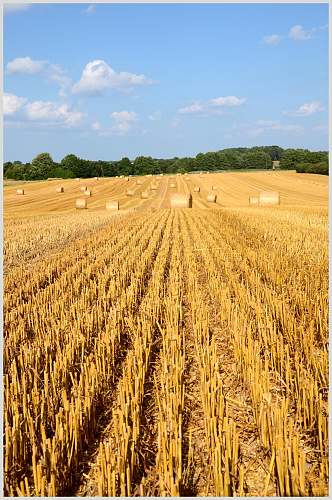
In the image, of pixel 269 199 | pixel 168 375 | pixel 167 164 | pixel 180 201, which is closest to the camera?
pixel 168 375

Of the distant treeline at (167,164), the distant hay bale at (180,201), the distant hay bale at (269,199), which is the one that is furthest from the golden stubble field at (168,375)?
the distant treeline at (167,164)

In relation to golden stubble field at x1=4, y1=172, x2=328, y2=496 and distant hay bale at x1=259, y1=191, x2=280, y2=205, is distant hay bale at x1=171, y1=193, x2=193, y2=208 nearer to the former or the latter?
distant hay bale at x1=259, y1=191, x2=280, y2=205

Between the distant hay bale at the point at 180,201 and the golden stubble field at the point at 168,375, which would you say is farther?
the distant hay bale at the point at 180,201

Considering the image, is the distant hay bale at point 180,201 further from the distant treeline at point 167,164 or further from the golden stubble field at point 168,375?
the distant treeline at point 167,164

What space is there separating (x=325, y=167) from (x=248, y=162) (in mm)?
42793

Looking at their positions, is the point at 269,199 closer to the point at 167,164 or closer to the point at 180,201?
the point at 180,201

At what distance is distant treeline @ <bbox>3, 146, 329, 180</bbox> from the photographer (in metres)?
91.6

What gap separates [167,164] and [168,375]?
119417 millimetres

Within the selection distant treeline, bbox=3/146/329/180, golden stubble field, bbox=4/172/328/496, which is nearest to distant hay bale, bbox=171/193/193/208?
golden stubble field, bbox=4/172/328/496

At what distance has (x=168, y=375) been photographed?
4574 mm

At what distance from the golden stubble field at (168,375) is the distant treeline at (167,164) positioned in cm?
6845

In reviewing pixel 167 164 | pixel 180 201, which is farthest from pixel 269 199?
Answer: pixel 167 164

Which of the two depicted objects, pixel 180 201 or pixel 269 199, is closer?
pixel 269 199

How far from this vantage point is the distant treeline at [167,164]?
3607 inches
